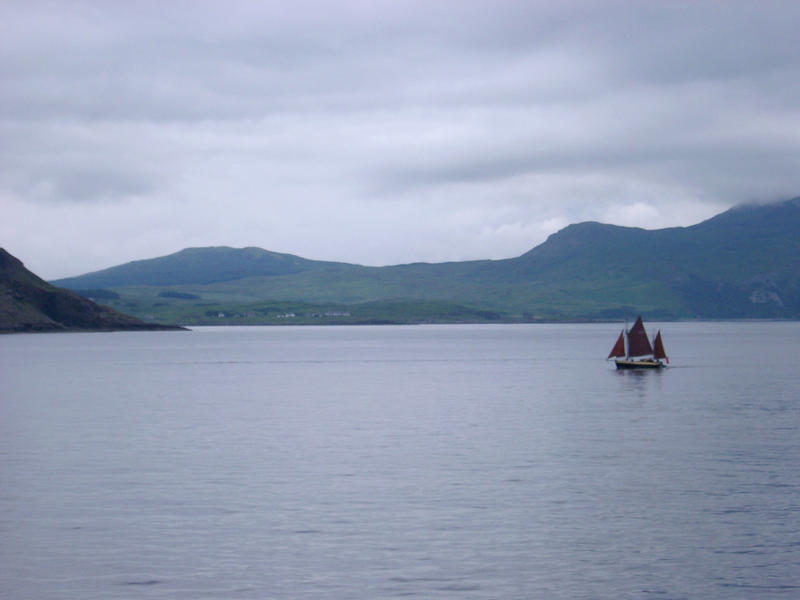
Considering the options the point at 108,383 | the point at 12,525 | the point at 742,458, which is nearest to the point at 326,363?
the point at 108,383

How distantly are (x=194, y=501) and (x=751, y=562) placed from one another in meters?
22.5

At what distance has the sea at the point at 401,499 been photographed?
30.8m

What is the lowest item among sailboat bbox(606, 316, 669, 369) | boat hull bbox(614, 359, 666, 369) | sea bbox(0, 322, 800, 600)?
sea bbox(0, 322, 800, 600)

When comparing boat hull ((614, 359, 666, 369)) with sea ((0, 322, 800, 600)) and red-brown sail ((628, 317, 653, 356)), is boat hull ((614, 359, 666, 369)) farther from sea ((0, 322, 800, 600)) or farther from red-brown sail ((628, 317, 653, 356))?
sea ((0, 322, 800, 600))

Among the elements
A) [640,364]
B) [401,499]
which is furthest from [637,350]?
[401,499]

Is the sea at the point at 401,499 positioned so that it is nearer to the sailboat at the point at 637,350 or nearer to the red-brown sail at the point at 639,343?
the sailboat at the point at 637,350

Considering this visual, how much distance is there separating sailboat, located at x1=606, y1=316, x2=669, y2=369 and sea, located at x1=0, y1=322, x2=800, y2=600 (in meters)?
53.4

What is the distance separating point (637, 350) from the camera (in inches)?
6152

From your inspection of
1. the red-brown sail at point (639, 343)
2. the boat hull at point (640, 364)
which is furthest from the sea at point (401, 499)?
the red-brown sail at point (639, 343)

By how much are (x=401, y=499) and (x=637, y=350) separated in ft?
391

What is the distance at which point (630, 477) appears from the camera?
48.1 metres

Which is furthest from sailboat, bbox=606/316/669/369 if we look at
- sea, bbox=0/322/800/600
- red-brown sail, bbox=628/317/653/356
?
sea, bbox=0/322/800/600

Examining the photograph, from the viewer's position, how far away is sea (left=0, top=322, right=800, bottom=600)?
3075cm

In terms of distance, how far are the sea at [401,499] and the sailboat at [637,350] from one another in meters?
53.4
